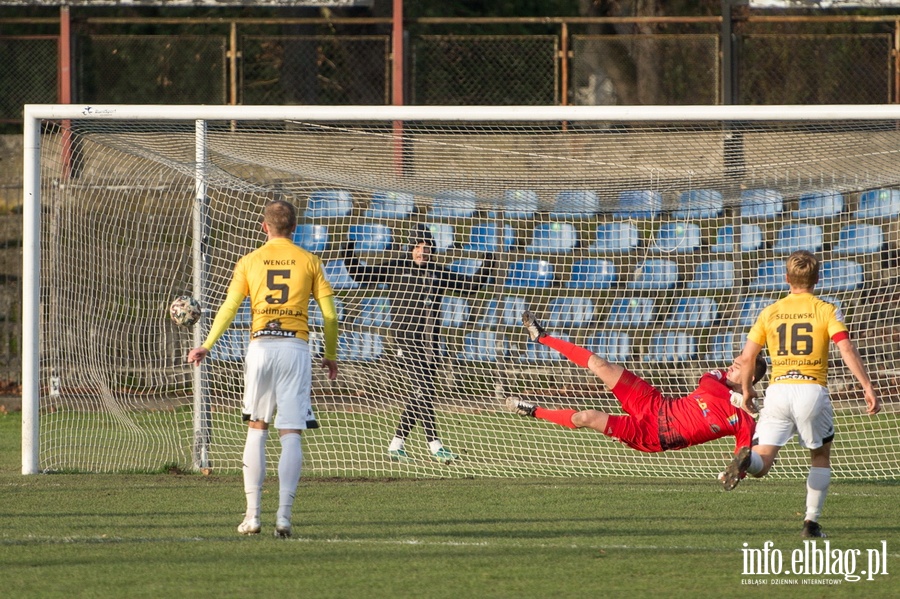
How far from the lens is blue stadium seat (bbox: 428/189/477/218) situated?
34.0ft

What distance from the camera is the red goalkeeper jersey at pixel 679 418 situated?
7766 millimetres

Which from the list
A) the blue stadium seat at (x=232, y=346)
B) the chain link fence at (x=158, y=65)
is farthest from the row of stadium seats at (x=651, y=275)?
the chain link fence at (x=158, y=65)

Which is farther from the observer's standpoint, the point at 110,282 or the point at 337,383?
the point at 337,383

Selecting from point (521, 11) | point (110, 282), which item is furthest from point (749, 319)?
point (521, 11)

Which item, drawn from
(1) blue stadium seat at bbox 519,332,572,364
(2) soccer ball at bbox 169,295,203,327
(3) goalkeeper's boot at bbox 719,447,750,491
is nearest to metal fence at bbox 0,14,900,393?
(1) blue stadium seat at bbox 519,332,572,364

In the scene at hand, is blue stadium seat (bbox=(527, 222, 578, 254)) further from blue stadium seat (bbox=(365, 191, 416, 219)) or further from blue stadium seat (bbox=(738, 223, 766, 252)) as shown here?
blue stadium seat (bbox=(738, 223, 766, 252))

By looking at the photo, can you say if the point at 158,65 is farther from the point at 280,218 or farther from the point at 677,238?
the point at 280,218

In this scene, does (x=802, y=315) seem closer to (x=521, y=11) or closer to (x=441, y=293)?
(x=441, y=293)

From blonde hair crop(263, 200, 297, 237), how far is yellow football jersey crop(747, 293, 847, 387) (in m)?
2.67

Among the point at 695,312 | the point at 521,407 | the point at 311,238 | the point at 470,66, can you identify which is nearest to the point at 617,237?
the point at 695,312

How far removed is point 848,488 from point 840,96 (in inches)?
357

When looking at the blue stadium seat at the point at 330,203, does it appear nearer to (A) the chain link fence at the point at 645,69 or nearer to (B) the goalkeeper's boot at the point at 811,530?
(A) the chain link fence at the point at 645,69

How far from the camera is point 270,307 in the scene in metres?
6.26

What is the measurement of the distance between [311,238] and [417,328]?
8.48 ft
